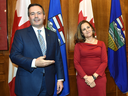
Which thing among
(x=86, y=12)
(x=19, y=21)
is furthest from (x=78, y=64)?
(x=19, y=21)

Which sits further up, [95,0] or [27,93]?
[95,0]

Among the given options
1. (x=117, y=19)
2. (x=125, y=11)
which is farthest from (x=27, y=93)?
(x=125, y=11)

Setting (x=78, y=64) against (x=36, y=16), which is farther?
(x=78, y=64)

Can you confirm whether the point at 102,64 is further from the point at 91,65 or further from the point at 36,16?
the point at 36,16

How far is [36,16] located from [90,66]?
47.6 inches

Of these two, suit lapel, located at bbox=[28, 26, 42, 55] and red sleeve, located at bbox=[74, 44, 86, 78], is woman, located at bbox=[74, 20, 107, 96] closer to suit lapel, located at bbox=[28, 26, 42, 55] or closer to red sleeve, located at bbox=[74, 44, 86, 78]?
red sleeve, located at bbox=[74, 44, 86, 78]

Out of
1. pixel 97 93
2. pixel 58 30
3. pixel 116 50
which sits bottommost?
pixel 97 93

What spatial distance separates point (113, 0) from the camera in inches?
118

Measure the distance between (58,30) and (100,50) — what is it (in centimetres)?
101

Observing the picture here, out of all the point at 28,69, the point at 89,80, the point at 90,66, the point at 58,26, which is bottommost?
the point at 89,80

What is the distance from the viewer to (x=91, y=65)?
2123 mm

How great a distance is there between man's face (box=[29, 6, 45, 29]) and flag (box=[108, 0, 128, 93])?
1916mm

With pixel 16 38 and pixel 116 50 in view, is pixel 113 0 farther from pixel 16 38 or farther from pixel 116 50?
pixel 16 38

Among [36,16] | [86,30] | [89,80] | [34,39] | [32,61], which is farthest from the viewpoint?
[86,30]
